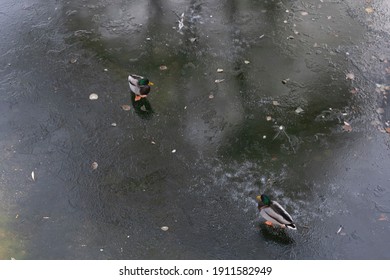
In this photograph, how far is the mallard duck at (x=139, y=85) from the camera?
21.9 feet

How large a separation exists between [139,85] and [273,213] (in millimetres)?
2813

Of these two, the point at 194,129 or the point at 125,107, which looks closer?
the point at 194,129

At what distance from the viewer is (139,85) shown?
6672mm

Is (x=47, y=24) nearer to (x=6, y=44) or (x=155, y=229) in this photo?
(x=6, y=44)

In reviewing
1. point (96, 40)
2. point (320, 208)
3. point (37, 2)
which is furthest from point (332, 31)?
point (37, 2)

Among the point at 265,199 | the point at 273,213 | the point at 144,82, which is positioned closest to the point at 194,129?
the point at 144,82

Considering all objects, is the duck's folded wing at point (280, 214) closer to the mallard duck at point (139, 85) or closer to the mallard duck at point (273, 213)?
the mallard duck at point (273, 213)

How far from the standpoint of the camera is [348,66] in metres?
7.37

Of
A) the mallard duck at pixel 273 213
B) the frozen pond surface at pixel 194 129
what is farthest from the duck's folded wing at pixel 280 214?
the frozen pond surface at pixel 194 129

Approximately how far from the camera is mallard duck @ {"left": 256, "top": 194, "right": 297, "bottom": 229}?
5246 mm

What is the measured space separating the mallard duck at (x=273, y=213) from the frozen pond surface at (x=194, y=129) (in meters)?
0.20

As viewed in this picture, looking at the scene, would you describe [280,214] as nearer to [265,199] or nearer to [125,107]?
[265,199]

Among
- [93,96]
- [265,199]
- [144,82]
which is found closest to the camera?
[265,199]

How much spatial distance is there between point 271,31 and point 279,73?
1074 mm
